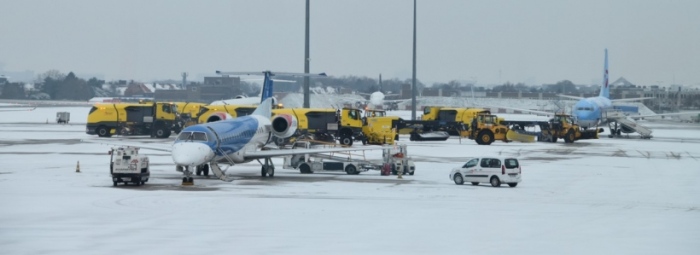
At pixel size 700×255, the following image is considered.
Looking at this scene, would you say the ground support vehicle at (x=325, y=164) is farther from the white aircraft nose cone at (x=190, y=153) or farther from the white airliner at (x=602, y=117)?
the white airliner at (x=602, y=117)

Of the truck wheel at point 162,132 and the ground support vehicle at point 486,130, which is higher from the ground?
the ground support vehicle at point 486,130

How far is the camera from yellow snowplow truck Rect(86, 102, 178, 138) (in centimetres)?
8738

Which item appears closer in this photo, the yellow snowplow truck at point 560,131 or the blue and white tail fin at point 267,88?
the blue and white tail fin at point 267,88

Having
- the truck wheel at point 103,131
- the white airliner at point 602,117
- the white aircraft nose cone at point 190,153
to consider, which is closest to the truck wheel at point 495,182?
the white aircraft nose cone at point 190,153

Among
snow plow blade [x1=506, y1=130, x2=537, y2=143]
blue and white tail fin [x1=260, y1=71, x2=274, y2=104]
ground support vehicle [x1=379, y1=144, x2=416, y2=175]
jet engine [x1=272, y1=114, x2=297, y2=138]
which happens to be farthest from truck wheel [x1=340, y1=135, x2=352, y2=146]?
ground support vehicle [x1=379, y1=144, x2=416, y2=175]

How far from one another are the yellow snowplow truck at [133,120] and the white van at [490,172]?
48206 mm

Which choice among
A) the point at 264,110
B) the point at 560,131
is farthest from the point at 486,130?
the point at 264,110

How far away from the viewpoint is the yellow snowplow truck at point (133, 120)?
87375mm

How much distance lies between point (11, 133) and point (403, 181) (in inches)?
2118

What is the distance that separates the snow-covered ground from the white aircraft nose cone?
1.03 m

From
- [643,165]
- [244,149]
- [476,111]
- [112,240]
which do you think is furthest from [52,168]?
[476,111]

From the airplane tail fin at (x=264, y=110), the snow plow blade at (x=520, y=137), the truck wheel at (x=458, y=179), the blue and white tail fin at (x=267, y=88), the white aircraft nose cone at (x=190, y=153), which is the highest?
the blue and white tail fin at (x=267, y=88)

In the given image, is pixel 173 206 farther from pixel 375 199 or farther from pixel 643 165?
pixel 643 165

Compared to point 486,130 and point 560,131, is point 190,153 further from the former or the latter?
point 560,131
